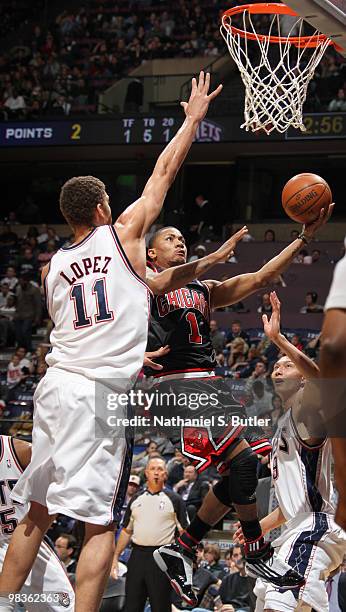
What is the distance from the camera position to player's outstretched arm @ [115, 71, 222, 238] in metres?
4.23

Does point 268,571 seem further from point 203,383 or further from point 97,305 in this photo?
point 97,305

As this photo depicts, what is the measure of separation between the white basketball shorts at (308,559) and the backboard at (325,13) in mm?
2756

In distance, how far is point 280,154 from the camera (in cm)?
1875

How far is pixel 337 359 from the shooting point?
107 inches

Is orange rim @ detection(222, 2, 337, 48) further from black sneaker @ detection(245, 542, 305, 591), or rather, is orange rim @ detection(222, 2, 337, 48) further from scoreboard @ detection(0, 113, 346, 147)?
scoreboard @ detection(0, 113, 346, 147)

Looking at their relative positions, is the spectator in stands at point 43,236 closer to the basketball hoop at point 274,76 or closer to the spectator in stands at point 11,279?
Answer: the spectator in stands at point 11,279

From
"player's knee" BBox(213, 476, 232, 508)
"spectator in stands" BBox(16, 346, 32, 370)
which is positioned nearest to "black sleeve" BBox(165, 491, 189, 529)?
"player's knee" BBox(213, 476, 232, 508)

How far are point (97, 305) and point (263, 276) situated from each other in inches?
60.1

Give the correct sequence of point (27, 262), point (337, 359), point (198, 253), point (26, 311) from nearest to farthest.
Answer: point (337, 359) → point (198, 253) → point (26, 311) → point (27, 262)

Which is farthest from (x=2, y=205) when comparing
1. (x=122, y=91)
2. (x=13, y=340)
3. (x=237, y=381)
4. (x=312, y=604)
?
(x=312, y=604)

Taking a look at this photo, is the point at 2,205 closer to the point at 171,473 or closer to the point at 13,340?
the point at 13,340

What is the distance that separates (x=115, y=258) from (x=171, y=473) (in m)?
6.27

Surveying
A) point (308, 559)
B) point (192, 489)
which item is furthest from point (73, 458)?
point (192, 489)

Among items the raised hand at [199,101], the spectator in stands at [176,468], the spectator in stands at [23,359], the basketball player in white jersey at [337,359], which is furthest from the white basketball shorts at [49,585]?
the spectator in stands at [23,359]
